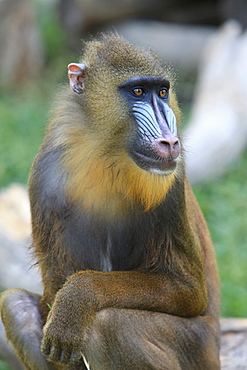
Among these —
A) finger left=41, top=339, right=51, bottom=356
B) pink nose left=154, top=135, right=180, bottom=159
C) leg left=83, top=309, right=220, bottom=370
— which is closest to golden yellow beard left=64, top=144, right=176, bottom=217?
pink nose left=154, top=135, right=180, bottom=159

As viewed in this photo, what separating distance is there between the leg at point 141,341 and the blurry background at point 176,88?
1.16 meters

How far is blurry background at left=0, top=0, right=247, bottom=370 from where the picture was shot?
6.38 meters

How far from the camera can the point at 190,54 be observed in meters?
10.9

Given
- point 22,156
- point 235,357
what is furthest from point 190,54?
point 235,357

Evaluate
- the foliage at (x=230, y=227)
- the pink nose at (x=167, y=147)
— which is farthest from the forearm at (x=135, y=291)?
the foliage at (x=230, y=227)

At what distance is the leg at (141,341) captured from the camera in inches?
144

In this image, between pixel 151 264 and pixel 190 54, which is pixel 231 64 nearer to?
pixel 190 54

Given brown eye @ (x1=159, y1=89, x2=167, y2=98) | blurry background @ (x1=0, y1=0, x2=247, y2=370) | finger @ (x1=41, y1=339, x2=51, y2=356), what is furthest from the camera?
blurry background @ (x1=0, y1=0, x2=247, y2=370)

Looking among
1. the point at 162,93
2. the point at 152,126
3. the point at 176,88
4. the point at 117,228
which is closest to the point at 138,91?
the point at 162,93

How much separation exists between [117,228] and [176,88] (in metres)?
6.64

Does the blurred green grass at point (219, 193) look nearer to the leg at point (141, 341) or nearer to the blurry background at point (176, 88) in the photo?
the blurry background at point (176, 88)

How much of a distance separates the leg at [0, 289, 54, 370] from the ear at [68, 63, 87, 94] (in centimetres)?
157

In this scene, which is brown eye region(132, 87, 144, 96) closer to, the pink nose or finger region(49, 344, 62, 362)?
the pink nose

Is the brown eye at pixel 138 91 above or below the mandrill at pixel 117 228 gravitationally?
above
